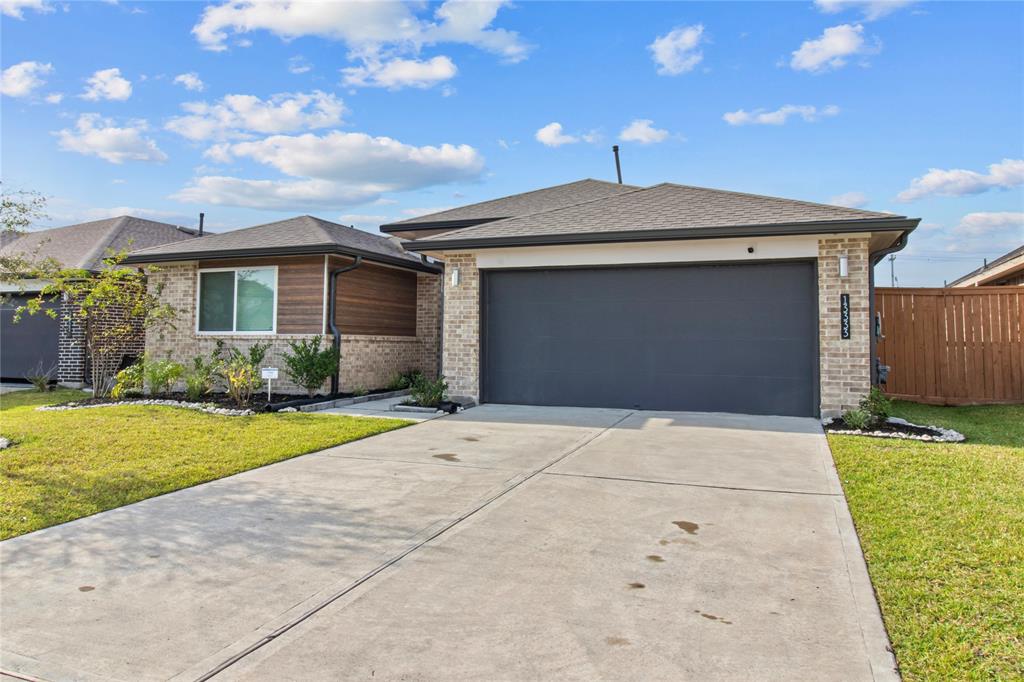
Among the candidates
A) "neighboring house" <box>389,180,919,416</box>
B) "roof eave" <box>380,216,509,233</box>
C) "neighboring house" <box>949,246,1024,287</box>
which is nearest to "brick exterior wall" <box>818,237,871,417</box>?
"neighboring house" <box>389,180,919,416</box>

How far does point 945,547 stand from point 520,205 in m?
12.0

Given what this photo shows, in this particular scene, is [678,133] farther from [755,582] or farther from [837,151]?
[755,582]

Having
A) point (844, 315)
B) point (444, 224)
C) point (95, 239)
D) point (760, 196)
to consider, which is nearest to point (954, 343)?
point (844, 315)

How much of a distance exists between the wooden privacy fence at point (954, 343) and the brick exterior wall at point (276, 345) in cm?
923

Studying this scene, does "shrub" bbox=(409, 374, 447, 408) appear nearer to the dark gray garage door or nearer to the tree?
the tree

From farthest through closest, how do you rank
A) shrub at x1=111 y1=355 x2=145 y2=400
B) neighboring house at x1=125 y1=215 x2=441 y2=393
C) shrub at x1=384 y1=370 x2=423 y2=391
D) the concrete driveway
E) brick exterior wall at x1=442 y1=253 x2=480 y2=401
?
shrub at x1=384 y1=370 x2=423 y2=391 < neighboring house at x1=125 y1=215 x2=441 y2=393 < shrub at x1=111 y1=355 x2=145 y2=400 < brick exterior wall at x1=442 y1=253 x2=480 y2=401 < the concrete driveway

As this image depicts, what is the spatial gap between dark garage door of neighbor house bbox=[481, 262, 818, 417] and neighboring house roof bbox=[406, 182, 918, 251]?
2.52 ft

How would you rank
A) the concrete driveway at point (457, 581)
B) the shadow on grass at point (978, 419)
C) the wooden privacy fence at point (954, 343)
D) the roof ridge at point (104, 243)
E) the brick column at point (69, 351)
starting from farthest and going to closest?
1. the roof ridge at point (104, 243)
2. the brick column at point (69, 351)
3. the wooden privacy fence at point (954, 343)
4. the shadow on grass at point (978, 419)
5. the concrete driveway at point (457, 581)

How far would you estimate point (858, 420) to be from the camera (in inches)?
307

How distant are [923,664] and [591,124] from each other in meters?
15.8

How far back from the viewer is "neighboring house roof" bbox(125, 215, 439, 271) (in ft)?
36.6

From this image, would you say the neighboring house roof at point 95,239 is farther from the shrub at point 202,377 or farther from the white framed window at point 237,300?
the shrub at point 202,377

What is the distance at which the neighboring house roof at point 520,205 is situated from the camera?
45.6 ft

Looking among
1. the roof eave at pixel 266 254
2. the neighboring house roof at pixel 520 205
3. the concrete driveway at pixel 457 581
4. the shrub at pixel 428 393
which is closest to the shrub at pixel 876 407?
the concrete driveway at pixel 457 581
